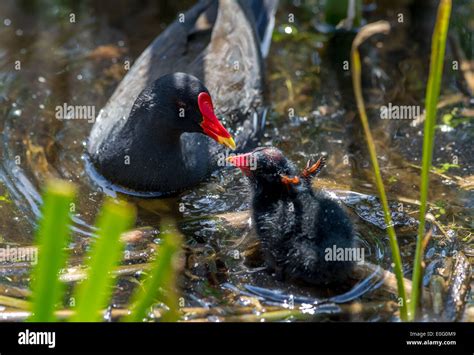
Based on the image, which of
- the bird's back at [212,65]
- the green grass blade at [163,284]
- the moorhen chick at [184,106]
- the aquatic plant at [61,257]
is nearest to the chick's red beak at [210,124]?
the moorhen chick at [184,106]

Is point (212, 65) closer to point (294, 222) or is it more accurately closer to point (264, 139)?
point (264, 139)

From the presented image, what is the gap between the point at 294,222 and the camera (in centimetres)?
447

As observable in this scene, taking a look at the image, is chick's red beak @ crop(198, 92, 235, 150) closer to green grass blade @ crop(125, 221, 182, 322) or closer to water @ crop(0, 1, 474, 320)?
water @ crop(0, 1, 474, 320)

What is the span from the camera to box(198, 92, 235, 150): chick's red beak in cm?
546

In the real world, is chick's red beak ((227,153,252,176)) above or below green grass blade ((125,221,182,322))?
above

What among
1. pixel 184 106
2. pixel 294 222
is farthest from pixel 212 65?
pixel 294 222

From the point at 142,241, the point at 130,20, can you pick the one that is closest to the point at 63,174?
the point at 142,241

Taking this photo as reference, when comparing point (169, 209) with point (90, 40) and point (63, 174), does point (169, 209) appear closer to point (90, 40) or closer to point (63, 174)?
point (63, 174)

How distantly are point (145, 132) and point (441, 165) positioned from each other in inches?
85.3

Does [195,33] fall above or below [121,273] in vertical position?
above

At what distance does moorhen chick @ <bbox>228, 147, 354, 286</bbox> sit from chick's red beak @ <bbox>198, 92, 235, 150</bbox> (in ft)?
2.68

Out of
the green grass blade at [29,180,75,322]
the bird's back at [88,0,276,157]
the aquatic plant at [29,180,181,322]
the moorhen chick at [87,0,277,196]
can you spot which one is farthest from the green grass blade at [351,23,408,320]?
the bird's back at [88,0,276,157]

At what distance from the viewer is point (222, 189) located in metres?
5.68

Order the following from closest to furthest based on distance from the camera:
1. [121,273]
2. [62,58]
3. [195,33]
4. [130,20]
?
1. [121,273]
2. [195,33]
3. [62,58]
4. [130,20]
